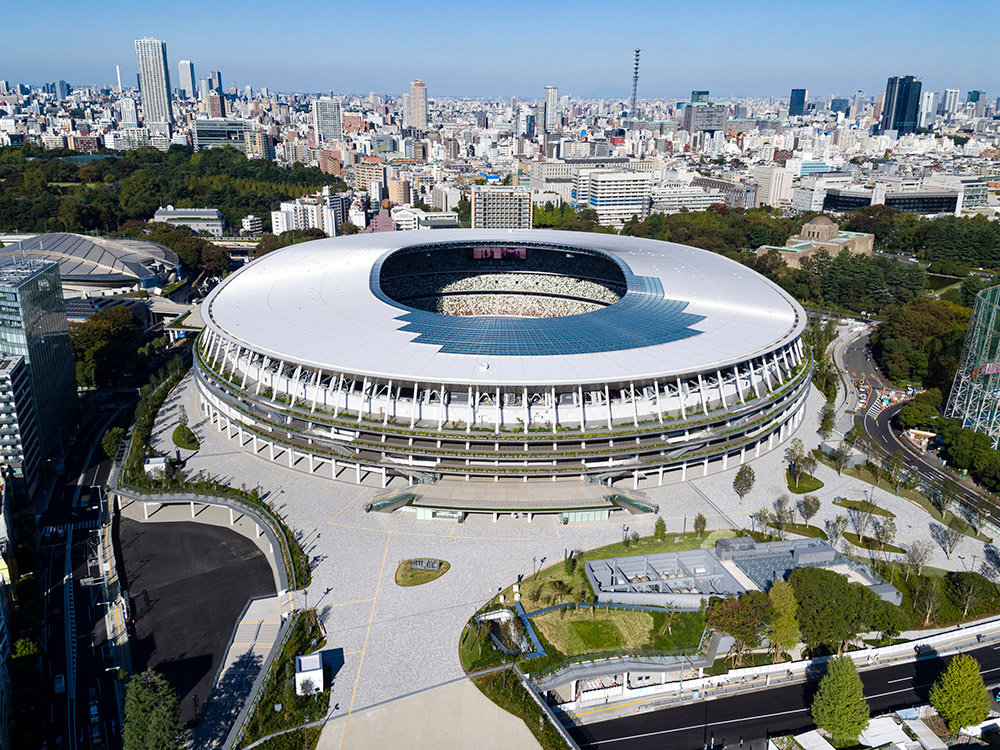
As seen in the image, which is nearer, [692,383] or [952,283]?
[692,383]

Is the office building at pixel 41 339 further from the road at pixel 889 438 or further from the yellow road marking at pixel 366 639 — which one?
the road at pixel 889 438

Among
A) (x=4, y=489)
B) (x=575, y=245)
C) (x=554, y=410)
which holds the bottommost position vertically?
(x=4, y=489)

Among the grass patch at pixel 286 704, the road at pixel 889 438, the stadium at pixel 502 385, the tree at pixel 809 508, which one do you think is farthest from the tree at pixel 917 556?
the grass patch at pixel 286 704

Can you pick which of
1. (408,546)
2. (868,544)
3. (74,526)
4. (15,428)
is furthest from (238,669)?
(868,544)

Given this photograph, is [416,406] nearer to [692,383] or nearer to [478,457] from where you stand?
[478,457]

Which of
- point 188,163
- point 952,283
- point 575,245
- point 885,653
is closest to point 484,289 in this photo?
point 575,245

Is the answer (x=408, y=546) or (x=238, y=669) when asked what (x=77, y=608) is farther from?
(x=408, y=546)
